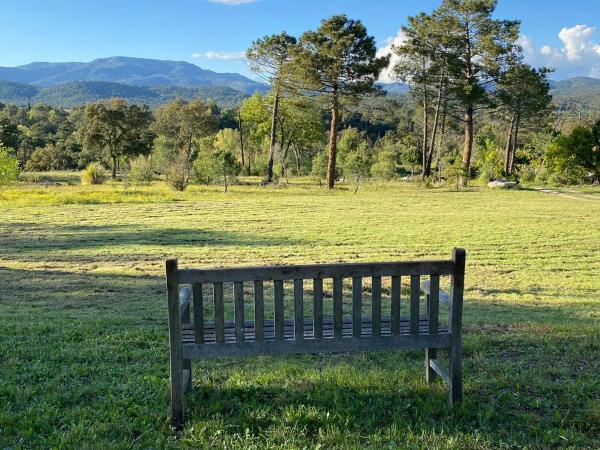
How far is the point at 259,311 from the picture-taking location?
360 cm

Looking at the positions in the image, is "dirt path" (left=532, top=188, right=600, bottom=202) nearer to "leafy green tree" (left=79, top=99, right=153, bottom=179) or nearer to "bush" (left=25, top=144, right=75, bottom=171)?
"leafy green tree" (left=79, top=99, right=153, bottom=179)

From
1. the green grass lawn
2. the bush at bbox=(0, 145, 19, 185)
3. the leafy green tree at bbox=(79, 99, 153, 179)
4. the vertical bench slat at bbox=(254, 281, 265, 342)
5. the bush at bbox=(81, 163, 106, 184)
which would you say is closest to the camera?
the green grass lawn

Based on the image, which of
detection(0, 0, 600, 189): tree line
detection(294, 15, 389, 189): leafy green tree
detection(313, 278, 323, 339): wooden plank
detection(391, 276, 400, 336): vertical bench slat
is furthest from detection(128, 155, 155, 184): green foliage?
detection(391, 276, 400, 336): vertical bench slat

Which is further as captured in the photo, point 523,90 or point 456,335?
point 523,90

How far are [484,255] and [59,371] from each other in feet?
39.3

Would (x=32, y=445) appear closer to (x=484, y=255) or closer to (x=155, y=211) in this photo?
(x=484, y=255)

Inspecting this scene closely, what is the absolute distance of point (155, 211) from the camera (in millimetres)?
23844

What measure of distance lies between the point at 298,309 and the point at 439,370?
1289 millimetres

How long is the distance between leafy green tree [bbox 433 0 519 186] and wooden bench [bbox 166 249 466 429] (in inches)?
1419

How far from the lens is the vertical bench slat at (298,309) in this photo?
361 cm

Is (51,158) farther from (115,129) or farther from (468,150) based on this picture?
(468,150)

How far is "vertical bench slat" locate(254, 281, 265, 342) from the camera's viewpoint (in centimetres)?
357

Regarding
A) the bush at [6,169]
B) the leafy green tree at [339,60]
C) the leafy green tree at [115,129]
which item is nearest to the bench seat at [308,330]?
the bush at [6,169]

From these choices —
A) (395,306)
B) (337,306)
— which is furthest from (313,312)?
(395,306)
